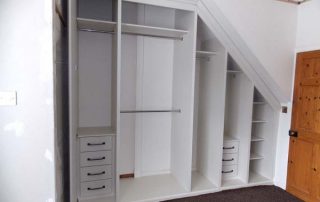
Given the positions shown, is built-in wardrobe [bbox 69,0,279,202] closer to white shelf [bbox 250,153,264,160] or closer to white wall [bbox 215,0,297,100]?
white shelf [bbox 250,153,264,160]

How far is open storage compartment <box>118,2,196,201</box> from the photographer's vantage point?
2.66 meters

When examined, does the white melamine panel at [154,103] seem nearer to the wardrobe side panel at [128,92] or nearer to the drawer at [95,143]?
the wardrobe side panel at [128,92]

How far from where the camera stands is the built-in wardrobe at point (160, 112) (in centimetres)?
241

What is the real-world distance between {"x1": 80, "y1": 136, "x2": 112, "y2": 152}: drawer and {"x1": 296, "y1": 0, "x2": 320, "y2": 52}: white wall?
8.63 feet

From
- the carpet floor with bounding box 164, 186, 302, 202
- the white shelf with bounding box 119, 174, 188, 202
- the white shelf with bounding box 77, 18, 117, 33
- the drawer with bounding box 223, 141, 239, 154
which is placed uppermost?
the white shelf with bounding box 77, 18, 117, 33

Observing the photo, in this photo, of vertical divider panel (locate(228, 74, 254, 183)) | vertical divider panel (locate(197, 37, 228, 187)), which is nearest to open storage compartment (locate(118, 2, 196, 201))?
vertical divider panel (locate(197, 37, 228, 187))

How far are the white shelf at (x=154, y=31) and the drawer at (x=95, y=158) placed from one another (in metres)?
1.48

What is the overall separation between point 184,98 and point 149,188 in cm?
124

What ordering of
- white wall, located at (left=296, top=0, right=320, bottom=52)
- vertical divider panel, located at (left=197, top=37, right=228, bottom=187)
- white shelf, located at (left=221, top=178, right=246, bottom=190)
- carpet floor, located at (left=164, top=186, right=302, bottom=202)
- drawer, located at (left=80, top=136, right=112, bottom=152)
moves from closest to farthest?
drawer, located at (left=80, top=136, right=112, bottom=152) → white wall, located at (left=296, top=0, right=320, bottom=52) → carpet floor, located at (left=164, top=186, right=302, bottom=202) → vertical divider panel, located at (left=197, top=37, right=228, bottom=187) → white shelf, located at (left=221, top=178, right=246, bottom=190)

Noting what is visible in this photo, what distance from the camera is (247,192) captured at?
2744mm

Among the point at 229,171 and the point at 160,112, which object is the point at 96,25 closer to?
the point at 160,112

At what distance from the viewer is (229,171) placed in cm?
298

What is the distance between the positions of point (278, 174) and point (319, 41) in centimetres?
183

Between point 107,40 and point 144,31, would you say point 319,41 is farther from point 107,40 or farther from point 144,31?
point 107,40
